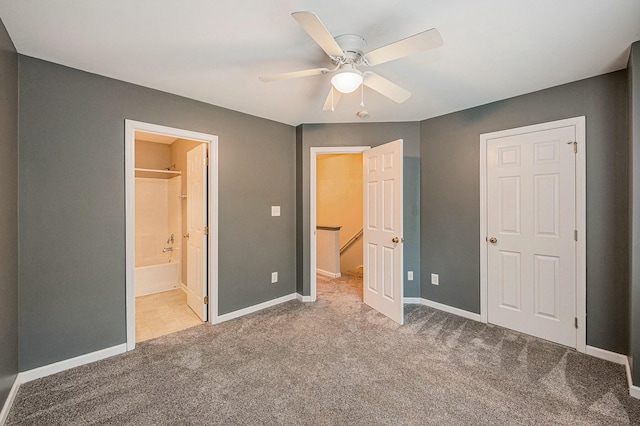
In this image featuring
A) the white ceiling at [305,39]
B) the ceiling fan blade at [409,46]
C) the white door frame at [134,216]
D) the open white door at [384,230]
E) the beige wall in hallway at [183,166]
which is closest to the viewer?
the ceiling fan blade at [409,46]

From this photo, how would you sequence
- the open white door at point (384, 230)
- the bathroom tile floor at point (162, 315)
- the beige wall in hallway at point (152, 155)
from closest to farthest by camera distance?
the bathroom tile floor at point (162, 315)
the open white door at point (384, 230)
the beige wall in hallway at point (152, 155)

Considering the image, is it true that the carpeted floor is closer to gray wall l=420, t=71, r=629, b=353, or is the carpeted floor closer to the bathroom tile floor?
the bathroom tile floor

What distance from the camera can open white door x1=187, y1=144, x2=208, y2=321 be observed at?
3160 mm

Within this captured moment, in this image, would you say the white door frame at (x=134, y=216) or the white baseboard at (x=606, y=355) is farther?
the white door frame at (x=134, y=216)

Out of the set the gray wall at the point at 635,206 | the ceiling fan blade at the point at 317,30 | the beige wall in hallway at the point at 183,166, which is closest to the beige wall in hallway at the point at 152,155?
the beige wall in hallway at the point at 183,166

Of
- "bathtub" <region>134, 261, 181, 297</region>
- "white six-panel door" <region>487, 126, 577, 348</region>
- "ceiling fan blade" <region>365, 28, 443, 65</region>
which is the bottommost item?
"bathtub" <region>134, 261, 181, 297</region>

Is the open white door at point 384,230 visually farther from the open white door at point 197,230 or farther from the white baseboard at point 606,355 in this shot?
the open white door at point 197,230

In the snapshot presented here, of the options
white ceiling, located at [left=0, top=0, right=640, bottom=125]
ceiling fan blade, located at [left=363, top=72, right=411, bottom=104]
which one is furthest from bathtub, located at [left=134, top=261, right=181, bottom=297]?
ceiling fan blade, located at [left=363, top=72, right=411, bottom=104]

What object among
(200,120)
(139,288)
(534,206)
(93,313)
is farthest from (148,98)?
(534,206)

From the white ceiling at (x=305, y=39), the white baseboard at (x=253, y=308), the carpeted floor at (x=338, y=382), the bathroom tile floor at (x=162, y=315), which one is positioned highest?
the white ceiling at (x=305, y=39)

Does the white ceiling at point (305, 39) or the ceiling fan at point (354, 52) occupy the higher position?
the white ceiling at point (305, 39)

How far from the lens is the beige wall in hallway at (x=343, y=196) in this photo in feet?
20.1

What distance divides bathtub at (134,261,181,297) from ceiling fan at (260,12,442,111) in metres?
3.55

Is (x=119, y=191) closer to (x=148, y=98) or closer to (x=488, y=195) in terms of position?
(x=148, y=98)
